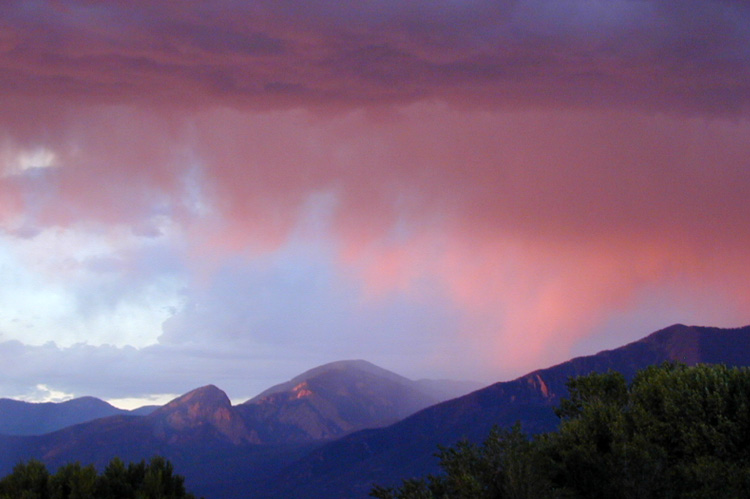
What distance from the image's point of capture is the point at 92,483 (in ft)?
109

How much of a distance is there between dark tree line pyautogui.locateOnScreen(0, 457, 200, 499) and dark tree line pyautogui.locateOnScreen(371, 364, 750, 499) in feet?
36.5

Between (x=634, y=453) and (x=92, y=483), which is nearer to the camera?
(x=92, y=483)

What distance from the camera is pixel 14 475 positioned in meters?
34.1

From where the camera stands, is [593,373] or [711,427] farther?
[593,373]

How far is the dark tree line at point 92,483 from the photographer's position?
33031mm

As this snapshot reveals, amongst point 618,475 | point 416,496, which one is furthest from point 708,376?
point 416,496

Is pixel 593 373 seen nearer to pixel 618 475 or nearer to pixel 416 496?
pixel 618 475

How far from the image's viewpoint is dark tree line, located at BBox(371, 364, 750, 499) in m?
34.8

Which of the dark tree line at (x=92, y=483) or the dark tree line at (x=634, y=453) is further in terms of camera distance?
the dark tree line at (x=634, y=453)

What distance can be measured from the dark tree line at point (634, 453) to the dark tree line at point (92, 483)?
11137mm

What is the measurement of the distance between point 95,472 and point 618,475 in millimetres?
26261

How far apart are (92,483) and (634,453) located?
88.6 ft

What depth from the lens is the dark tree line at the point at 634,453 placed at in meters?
34.8

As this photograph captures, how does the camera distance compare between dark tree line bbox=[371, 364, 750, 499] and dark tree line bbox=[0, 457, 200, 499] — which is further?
dark tree line bbox=[371, 364, 750, 499]
